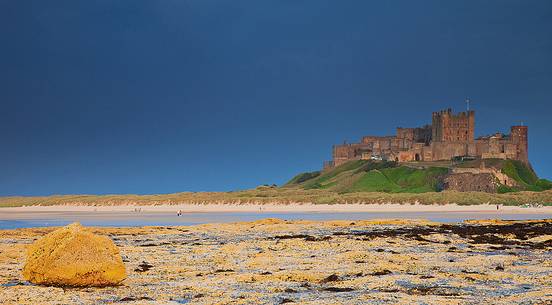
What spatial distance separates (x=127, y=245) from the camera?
95.8 feet

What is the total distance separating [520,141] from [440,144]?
19033 mm

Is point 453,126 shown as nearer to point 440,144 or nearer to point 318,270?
point 440,144

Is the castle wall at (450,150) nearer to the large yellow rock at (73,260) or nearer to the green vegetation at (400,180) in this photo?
the green vegetation at (400,180)

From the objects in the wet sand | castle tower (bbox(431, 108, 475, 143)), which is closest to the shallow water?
the wet sand

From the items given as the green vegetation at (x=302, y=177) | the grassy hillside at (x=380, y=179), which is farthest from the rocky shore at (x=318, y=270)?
the green vegetation at (x=302, y=177)

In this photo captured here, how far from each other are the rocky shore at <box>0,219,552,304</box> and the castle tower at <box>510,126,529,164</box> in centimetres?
13432

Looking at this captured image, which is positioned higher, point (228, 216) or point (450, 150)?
point (450, 150)

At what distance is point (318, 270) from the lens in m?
20.3

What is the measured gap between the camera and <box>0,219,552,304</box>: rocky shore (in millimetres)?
15555

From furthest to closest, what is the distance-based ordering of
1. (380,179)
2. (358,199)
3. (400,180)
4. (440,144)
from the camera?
(440,144) < (400,180) < (380,179) < (358,199)

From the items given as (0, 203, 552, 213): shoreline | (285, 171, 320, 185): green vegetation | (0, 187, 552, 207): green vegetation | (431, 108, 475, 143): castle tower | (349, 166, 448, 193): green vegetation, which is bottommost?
(0, 203, 552, 213): shoreline

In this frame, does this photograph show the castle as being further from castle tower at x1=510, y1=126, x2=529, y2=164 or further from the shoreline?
the shoreline

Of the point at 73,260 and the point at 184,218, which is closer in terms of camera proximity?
the point at 73,260

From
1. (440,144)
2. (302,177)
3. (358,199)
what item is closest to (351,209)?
(358,199)
